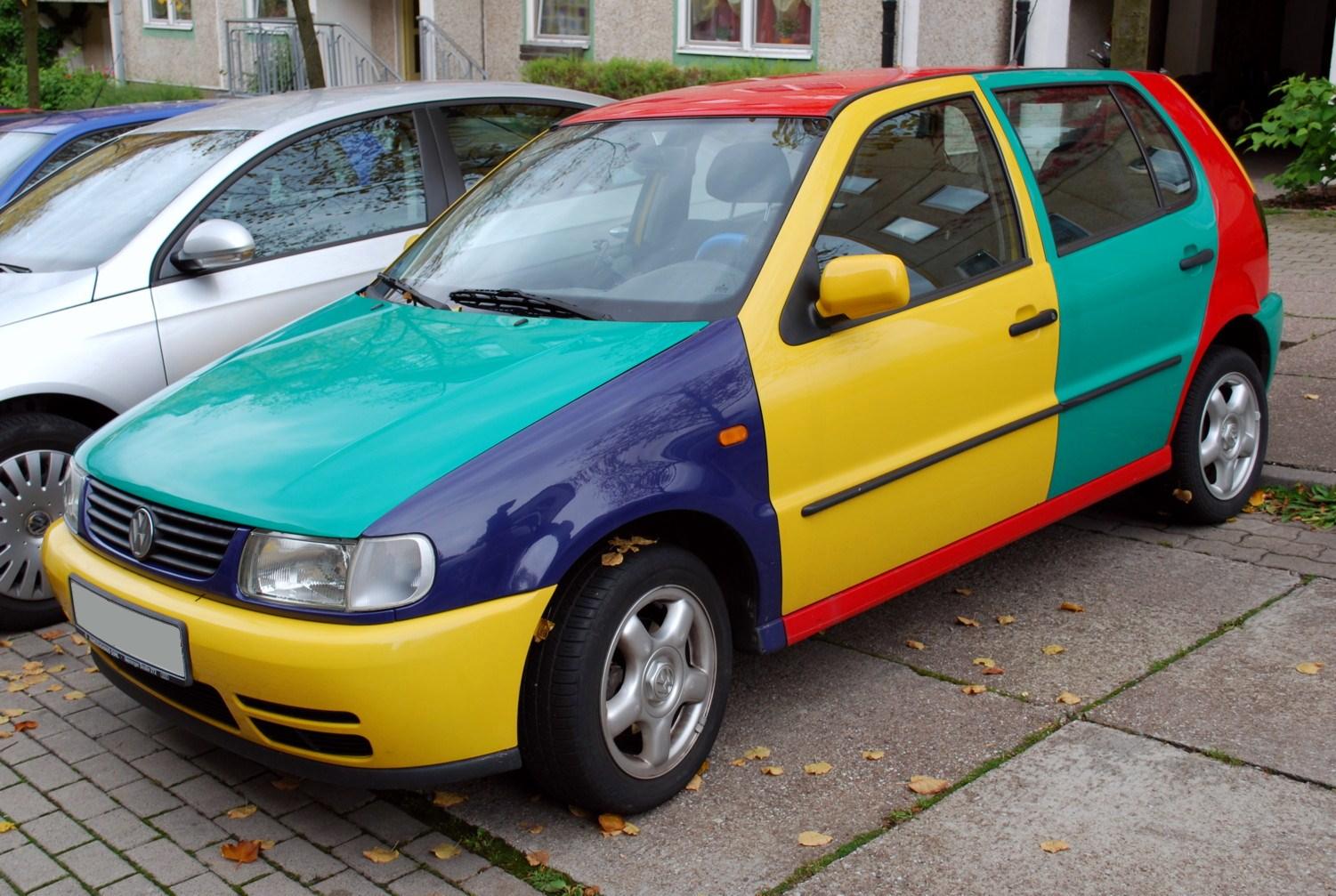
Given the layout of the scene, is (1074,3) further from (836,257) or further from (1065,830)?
(1065,830)

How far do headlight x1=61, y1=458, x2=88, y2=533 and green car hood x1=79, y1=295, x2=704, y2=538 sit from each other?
0.05m

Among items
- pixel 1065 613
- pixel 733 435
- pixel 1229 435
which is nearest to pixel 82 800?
pixel 733 435

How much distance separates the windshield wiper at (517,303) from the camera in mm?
4105

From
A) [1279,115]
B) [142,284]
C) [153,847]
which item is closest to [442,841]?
[153,847]

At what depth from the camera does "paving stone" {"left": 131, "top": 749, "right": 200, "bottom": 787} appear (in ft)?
13.2

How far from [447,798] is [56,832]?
3.30 feet

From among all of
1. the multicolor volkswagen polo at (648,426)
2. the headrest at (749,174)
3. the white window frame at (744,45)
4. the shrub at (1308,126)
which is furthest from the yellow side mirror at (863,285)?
the white window frame at (744,45)

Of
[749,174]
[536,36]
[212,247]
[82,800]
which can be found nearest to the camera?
[82,800]

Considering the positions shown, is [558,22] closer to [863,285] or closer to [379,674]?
[863,285]

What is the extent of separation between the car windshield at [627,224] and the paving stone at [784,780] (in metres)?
1.23

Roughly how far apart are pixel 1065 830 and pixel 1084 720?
62cm

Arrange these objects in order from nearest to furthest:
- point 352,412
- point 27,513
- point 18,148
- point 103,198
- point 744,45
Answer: point 352,412 < point 27,513 < point 103,198 < point 18,148 < point 744,45

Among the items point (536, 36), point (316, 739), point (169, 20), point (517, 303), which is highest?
point (169, 20)

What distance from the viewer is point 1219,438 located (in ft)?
18.1
